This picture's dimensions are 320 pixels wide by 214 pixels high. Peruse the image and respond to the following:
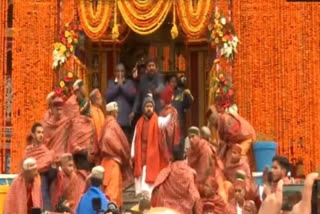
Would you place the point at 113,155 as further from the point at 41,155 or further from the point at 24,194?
the point at 24,194

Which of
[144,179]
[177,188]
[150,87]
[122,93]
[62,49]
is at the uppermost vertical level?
[62,49]

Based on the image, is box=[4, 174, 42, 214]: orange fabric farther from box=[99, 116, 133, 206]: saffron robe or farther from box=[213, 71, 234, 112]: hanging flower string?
box=[213, 71, 234, 112]: hanging flower string

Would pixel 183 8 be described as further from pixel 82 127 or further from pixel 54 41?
pixel 82 127

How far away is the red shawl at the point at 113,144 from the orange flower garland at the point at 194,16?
11.3 feet

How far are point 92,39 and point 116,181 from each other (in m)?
4.97

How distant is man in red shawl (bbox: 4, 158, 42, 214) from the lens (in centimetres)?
Answer: 1631

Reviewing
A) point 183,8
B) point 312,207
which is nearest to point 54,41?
point 183,8

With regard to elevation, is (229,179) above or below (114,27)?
below

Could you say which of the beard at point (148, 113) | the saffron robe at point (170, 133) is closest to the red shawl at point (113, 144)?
the beard at point (148, 113)

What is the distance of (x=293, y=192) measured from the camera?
31.9ft

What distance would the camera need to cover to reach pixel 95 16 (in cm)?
→ 2220

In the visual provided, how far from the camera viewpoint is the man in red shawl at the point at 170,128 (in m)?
19.2

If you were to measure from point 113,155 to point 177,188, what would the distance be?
1916mm

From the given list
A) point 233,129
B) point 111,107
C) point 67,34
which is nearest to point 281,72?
point 233,129
